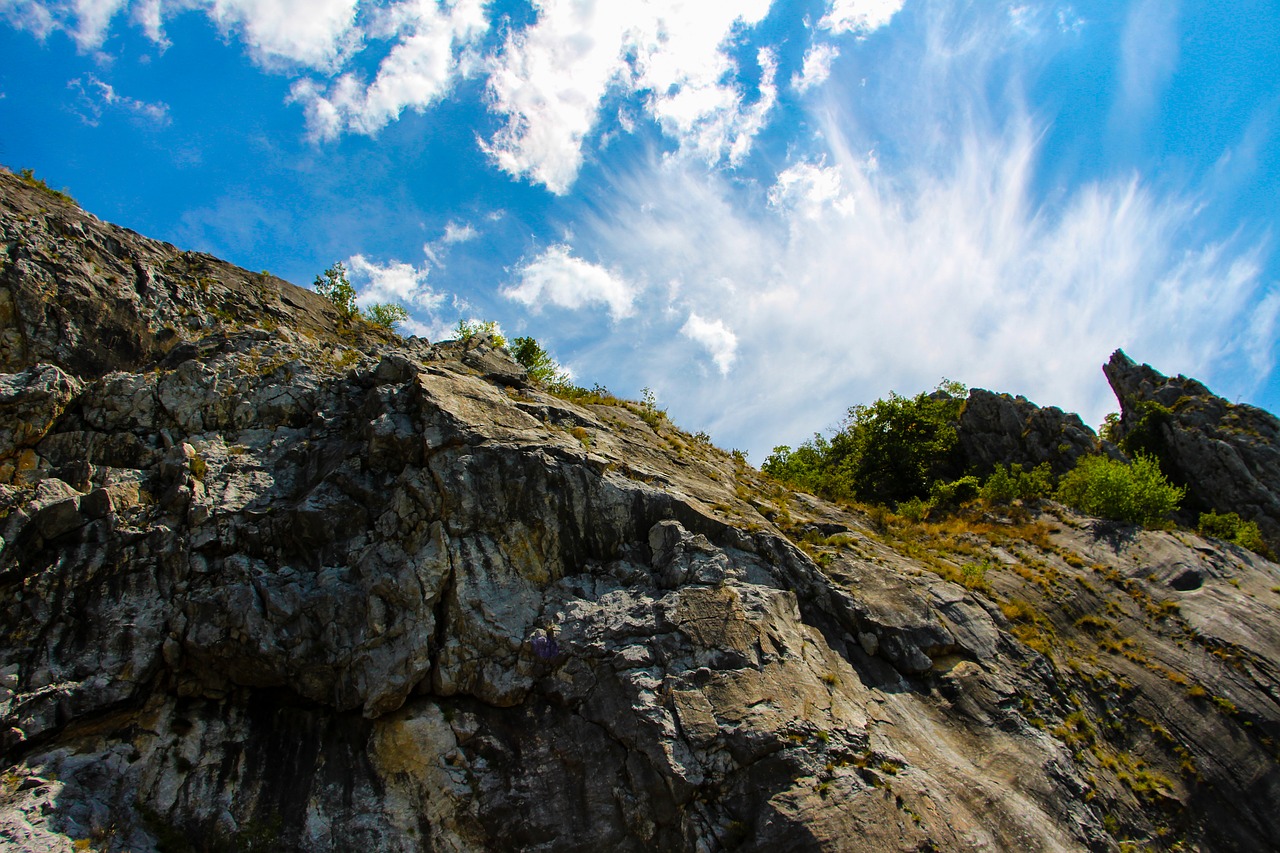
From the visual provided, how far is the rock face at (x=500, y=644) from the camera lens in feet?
43.6

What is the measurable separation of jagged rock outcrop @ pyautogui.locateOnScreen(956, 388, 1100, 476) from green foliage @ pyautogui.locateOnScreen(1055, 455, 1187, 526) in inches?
246

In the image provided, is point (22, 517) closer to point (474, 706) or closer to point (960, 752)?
point (474, 706)

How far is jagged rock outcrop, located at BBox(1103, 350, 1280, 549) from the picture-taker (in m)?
31.7

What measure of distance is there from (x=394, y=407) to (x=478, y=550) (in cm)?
688

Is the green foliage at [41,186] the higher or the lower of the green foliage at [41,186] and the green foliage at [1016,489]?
the higher

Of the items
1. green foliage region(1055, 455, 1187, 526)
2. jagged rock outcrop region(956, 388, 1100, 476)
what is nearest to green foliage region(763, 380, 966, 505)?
jagged rock outcrop region(956, 388, 1100, 476)

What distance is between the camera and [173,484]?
17703 millimetres

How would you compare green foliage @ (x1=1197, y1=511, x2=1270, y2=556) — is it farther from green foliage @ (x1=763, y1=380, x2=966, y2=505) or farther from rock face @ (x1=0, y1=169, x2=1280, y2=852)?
green foliage @ (x1=763, y1=380, x2=966, y2=505)

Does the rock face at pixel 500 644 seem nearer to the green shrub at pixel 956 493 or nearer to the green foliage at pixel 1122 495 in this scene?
the green foliage at pixel 1122 495

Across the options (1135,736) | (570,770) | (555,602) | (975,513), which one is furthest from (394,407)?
(975,513)

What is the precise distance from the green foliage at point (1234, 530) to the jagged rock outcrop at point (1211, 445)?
2.66 metres

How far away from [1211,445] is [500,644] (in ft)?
139

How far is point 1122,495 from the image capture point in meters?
26.8

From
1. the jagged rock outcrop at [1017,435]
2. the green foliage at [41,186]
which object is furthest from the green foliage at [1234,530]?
the green foliage at [41,186]
